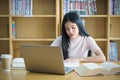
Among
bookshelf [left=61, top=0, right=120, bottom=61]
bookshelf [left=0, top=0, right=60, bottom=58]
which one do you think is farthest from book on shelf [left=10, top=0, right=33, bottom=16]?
bookshelf [left=61, top=0, right=120, bottom=61]

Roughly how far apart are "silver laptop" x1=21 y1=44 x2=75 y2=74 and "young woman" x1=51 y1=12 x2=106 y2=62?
0.70m

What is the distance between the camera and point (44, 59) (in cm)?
149

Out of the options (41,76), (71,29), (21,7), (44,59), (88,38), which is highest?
(21,7)

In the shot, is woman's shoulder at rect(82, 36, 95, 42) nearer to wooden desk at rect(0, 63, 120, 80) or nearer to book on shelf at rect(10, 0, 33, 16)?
wooden desk at rect(0, 63, 120, 80)

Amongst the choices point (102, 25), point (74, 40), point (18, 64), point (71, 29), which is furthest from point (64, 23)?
point (102, 25)

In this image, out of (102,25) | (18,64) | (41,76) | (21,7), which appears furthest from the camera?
(102,25)

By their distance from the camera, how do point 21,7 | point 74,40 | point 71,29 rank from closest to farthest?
point 71,29 → point 74,40 → point 21,7

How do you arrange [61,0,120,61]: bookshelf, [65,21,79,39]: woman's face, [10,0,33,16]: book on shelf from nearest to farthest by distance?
[65,21,79,39]: woman's face → [10,0,33,16]: book on shelf → [61,0,120,61]: bookshelf

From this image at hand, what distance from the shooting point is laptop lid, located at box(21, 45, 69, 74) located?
56.6 inches

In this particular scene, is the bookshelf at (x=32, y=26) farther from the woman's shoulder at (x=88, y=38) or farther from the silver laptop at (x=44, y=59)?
the silver laptop at (x=44, y=59)

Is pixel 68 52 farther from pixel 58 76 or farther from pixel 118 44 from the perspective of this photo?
pixel 118 44

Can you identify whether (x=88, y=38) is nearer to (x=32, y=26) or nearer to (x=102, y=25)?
(x=102, y=25)

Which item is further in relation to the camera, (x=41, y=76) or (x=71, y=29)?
(x=71, y=29)

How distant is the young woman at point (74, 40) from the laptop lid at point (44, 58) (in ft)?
2.30
